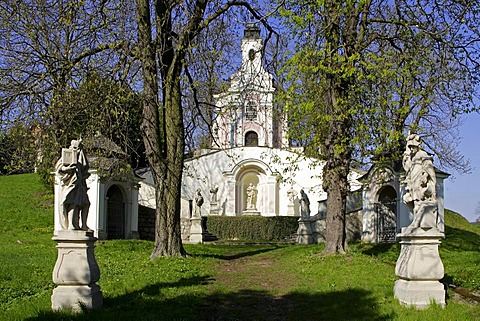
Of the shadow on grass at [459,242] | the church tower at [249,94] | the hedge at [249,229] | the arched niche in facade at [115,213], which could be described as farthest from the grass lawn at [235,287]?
the hedge at [249,229]

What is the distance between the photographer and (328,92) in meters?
14.1

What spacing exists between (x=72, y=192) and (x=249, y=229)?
26348mm

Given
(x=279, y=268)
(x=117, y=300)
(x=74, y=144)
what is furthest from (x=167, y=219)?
(x=74, y=144)

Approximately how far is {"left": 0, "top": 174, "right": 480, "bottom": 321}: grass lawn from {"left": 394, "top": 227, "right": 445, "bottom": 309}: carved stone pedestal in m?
0.19

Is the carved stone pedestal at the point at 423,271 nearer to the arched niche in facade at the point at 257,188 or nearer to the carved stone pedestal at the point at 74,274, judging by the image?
the carved stone pedestal at the point at 74,274

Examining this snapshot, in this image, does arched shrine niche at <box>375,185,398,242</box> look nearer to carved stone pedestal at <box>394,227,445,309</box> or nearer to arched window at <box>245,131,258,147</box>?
carved stone pedestal at <box>394,227,445,309</box>

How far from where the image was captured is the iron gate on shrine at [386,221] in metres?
24.0

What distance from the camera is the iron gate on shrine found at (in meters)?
24.0

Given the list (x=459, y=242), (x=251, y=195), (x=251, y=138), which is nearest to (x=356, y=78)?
(x=459, y=242)

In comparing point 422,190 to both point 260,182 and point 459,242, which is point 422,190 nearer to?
point 459,242

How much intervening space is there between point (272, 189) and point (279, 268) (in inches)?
1104

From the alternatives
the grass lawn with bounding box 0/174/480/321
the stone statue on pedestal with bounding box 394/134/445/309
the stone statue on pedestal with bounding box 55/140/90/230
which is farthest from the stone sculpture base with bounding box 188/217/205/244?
the stone statue on pedestal with bounding box 55/140/90/230

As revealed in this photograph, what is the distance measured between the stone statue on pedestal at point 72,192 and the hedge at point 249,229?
84.7 ft

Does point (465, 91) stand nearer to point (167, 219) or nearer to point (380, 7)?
point (380, 7)
